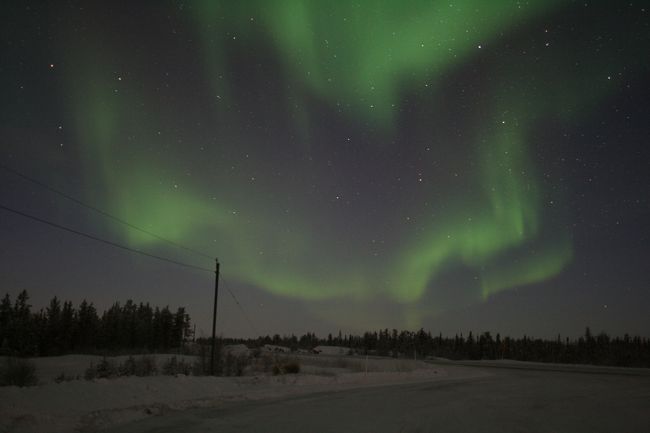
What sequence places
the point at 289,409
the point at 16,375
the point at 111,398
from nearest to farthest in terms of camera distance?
1. the point at 289,409
2. the point at 111,398
3. the point at 16,375

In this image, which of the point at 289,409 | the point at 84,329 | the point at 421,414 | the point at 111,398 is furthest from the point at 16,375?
the point at 84,329

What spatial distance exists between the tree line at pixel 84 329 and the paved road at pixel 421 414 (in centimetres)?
7413

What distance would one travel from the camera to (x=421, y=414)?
13.5m

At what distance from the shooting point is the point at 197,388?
19.2 m

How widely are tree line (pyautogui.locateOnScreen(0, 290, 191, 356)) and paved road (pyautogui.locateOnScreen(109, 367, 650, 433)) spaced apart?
74.1 metres

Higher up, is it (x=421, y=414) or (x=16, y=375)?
(x=421, y=414)

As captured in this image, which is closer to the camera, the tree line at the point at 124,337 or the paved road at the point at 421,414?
the paved road at the point at 421,414

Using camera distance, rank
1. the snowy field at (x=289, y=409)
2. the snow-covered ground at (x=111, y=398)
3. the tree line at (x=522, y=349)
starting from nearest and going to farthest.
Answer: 1. the snow-covered ground at (x=111, y=398)
2. the snowy field at (x=289, y=409)
3. the tree line at (x=522, y=349)

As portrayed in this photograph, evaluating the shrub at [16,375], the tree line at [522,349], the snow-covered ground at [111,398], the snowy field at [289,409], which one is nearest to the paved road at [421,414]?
the snowy field at [289,409]

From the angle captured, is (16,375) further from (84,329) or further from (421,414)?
(84,329)

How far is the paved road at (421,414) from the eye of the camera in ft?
36.7

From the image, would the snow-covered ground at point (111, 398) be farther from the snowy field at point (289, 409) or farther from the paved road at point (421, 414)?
the paved road at point (421, 414)

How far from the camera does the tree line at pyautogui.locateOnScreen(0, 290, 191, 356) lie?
270ft

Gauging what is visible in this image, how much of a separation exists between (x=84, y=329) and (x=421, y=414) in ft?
348
